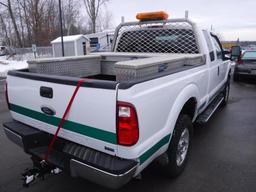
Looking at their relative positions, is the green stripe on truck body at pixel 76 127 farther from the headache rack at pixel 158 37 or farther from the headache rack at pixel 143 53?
the headache rack at pixel 158 37

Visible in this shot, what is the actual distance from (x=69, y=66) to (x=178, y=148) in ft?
6.09

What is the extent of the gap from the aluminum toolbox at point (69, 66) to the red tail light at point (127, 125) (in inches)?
58.4

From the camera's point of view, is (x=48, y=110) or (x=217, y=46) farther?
(x=217, y=46)

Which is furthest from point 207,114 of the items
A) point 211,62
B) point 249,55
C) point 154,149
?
point 249,55

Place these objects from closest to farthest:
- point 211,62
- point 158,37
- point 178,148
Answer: point 178,148, point 211,62, point 158,37

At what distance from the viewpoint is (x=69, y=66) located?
3225 millimetres

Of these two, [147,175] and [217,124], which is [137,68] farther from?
[217,124]

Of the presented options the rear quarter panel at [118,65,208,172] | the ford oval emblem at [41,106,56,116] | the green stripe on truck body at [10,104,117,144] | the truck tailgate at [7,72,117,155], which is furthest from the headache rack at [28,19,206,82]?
the ford oval emblem at [41,106,56,116]

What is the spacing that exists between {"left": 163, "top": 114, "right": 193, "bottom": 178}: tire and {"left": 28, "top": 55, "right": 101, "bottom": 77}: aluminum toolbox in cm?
166

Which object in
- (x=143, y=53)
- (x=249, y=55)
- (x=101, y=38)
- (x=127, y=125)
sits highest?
(x=101, y=38)

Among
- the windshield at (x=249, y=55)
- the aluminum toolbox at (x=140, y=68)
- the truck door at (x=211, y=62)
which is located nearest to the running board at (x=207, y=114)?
the truck door at (x=211, y=62)

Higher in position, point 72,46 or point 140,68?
point 72,46

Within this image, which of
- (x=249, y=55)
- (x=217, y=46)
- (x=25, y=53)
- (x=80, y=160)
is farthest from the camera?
(x=25, y=53)

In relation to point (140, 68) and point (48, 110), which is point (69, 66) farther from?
point (140, 68)
